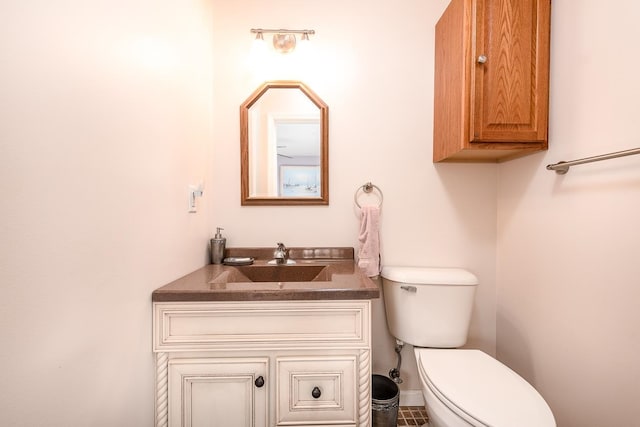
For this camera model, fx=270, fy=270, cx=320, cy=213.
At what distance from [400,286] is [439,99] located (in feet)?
3.18

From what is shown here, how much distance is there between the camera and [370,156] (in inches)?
58.5

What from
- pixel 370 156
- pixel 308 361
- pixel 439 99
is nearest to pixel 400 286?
pixel 308 361

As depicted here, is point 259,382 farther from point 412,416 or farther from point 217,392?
point 412,416

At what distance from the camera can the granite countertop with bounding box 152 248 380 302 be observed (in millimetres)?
904

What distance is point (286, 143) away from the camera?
4.77 ft

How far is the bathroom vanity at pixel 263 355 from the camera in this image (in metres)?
0.91

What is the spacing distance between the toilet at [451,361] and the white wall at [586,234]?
0.26m

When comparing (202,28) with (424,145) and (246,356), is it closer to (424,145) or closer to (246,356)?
(424,145)

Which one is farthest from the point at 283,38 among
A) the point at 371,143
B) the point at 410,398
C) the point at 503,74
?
the point at 410,398

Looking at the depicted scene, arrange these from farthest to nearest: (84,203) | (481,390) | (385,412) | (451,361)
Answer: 1. (385,412)
2. (451,361)
3. (481,390)
4. (84,203)

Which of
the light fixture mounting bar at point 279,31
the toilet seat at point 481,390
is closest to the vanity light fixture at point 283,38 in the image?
the light fixture mounting bar at point 279,31

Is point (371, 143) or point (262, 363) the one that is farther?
point (371, 143)

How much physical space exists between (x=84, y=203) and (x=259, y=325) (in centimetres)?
61

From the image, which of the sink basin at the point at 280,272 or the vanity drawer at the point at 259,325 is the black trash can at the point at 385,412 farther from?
the sink basin at the point at 280,272
